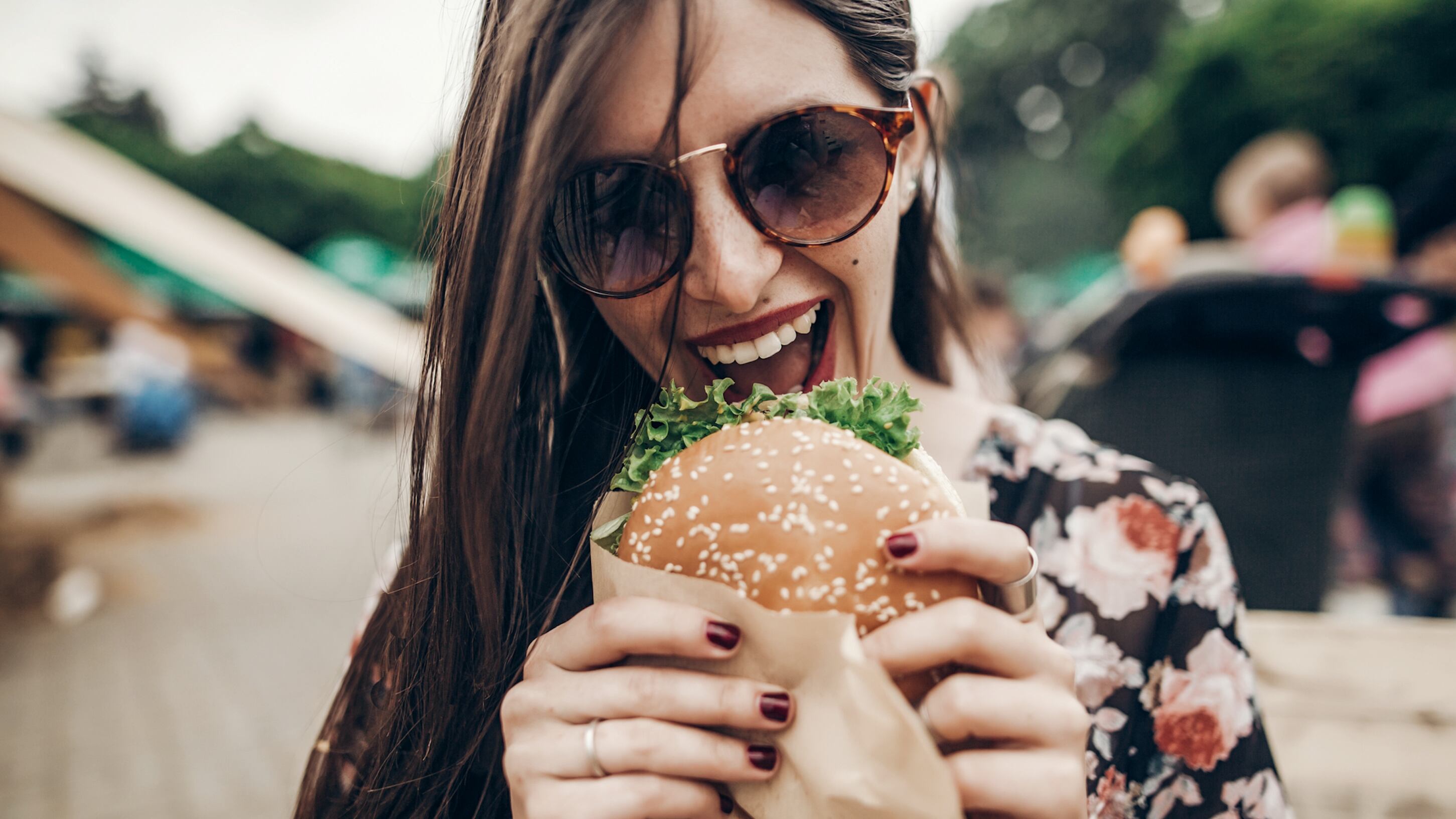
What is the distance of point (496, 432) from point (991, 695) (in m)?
0.69

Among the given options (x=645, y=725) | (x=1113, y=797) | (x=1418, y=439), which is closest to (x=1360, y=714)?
(x=1113, y=797)

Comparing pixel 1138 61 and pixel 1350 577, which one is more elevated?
pixel 1138 61

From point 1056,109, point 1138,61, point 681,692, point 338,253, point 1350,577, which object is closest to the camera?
point 681,692

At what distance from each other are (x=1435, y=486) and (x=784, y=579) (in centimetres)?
605

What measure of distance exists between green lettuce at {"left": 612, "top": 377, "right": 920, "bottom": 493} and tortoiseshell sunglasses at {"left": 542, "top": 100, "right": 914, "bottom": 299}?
183 mm

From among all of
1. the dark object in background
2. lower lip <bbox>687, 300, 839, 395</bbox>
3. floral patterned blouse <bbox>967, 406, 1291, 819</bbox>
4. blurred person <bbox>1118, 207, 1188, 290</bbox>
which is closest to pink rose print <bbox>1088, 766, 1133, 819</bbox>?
floral patterned blouse <bbox>967, 406, 1291, 819</bbox>

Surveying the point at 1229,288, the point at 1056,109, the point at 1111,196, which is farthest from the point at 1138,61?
the point at 1229,288

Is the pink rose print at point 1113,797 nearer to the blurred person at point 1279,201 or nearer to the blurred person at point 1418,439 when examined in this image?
the blurred person at point 1279,201

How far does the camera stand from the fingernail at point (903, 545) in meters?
0.90

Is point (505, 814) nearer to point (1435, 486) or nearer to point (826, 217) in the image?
point (826, 217)

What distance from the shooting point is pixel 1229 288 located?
114 inches

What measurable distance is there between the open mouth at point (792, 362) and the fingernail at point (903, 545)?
406 millimetres

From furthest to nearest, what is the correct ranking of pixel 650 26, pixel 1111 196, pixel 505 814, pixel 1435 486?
pixel 1111 196 < pixel 1435 486 < pixel 505 814 < pixel 650 26

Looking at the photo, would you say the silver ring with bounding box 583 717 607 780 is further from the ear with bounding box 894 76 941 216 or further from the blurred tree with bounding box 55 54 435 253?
the blurred tree with bounding box 55 54 435 253
